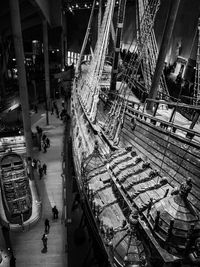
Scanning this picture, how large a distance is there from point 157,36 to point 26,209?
59.8ft

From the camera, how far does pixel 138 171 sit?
5.65 metres

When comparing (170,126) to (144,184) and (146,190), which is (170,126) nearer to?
(144,184)

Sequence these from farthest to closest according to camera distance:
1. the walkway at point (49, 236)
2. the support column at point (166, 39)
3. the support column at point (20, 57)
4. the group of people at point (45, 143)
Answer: the group of people at point (45, 143), the support column at point (20, 57), the walkway at point (49, 236), the support column at point (166, 39)

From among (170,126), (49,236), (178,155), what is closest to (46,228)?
(49,236)

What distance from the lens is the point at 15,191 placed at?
9.53 meters

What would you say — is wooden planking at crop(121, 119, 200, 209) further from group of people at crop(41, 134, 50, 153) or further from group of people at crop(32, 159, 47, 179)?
group of people at crop(41, 134, 50, 153)

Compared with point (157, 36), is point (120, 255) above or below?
below

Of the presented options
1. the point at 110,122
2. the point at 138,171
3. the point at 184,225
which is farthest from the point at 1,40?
the point at 184,225

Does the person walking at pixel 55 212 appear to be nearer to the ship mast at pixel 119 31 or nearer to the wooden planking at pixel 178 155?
the wooden planking at pixel 178 155

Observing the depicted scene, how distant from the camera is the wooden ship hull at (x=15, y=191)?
8961mm

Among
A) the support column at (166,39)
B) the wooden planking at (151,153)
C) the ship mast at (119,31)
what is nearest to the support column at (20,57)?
the ship mast at (119,31)

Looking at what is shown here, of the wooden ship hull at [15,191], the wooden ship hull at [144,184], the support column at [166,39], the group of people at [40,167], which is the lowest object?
the group of people at [40,167]

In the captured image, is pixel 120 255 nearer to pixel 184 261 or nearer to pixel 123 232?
pixel 123 232

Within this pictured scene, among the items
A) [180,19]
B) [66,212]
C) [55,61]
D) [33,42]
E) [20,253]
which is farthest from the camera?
[55,61]
